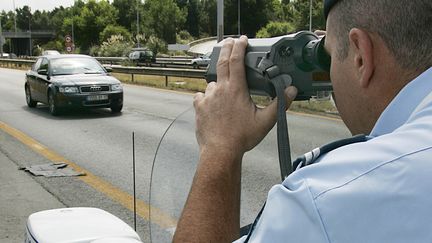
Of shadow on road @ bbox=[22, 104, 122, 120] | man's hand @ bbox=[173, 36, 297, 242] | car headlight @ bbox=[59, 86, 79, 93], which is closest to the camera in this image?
man's hand @ bbox=[173, 36, 297, 242]

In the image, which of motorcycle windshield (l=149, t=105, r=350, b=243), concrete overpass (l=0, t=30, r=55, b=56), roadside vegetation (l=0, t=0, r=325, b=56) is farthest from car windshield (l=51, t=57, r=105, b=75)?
concrete overpass (l=0, t=30, r=55, b=56)

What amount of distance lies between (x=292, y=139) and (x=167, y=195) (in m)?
0.49

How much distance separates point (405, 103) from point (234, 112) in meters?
0.48

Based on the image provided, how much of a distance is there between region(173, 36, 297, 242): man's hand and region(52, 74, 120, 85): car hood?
40.4 feet

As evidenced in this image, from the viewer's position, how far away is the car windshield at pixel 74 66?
46.6 feet

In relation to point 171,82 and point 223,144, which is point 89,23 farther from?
point 223,144

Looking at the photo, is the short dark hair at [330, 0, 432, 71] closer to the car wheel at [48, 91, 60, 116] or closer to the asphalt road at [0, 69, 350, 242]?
the asphalt road at [0, 69, 350, 242]

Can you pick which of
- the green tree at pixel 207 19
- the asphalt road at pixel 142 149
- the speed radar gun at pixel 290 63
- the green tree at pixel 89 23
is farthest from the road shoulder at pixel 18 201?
the green tree at pixel 89 23

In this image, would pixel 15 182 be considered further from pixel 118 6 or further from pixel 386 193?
pixel 118 6

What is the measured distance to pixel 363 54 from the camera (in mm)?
1034

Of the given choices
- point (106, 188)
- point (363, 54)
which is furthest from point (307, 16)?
point (363, 54)

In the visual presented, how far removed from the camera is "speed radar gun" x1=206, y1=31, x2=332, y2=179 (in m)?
1.29

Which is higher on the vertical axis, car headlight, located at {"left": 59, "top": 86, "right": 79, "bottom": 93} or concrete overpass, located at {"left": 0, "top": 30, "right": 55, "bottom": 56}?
concrete overpass, located at {"left": 0, "top": 30, "right": 55, "bottom": 56}

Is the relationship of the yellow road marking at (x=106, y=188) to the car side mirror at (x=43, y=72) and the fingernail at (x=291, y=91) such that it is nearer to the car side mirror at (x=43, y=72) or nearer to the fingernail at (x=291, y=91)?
the fingernail at (x=291, y=91)
